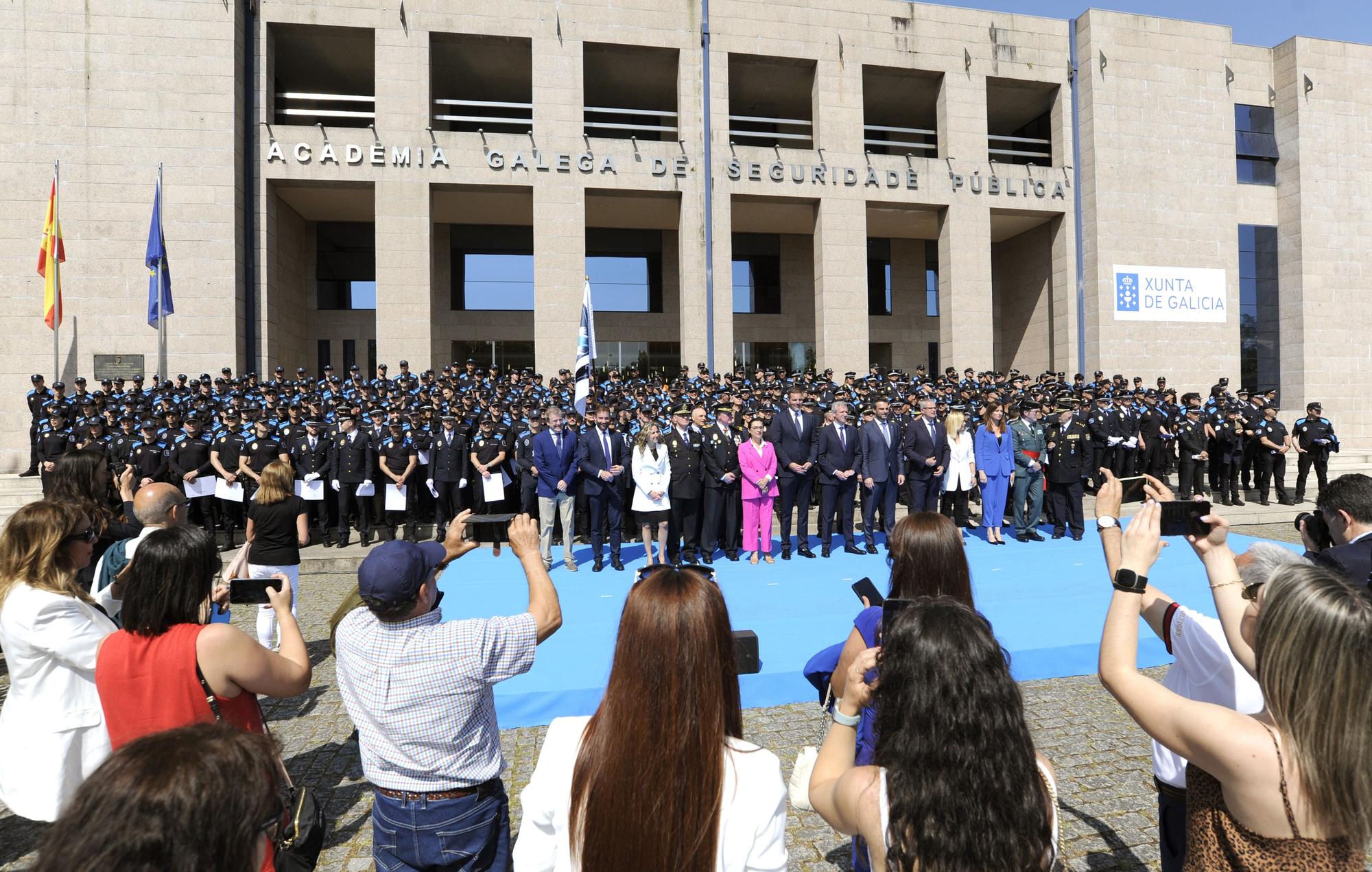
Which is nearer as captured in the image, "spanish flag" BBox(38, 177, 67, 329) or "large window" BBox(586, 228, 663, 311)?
"spanish flag" BBox(38, 177, 67, 329)

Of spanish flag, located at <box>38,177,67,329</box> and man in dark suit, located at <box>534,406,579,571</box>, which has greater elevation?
spanish flag, located at <box>38,177,67,329</box>

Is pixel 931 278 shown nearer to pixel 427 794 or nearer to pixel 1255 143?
pixel 1255 143

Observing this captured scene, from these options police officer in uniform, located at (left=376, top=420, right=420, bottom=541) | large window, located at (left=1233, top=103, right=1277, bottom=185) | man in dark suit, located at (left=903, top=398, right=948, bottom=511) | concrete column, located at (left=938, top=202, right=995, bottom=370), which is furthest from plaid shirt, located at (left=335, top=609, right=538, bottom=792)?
large window, located at (left=1233, top=103, right=1277, bottom=185)

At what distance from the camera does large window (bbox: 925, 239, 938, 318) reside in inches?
1086

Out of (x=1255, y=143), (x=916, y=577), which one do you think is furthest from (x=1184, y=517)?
(x=1255, y=143)

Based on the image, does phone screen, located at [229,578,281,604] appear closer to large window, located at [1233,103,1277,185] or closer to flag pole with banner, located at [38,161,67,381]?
flag pole with banner, located at [38,161,67,381]

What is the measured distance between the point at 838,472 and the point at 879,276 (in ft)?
61.6

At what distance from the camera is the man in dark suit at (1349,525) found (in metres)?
3.01

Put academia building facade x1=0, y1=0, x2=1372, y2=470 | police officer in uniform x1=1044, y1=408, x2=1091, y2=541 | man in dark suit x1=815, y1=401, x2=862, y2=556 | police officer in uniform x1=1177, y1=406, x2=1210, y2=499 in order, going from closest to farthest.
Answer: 1. man in dark suit x1=815, y1=401, x2=862, y2=556
2. police officer in uniform x1=1044, y1=408, x2=1091, y2=541
3. police officer in uniform x1=1177, y1=406, x2=1210, y2=499
4. academia building facade x1=0, y1=0, x2=1372, y2=470

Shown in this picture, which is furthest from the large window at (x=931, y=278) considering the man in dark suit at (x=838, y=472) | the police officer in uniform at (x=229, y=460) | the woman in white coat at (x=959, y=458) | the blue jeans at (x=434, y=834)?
the blue jeans at (x=434, y=834)

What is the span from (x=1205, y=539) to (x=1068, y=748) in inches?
103

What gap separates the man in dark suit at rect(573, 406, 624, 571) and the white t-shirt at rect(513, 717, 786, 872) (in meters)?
8.37

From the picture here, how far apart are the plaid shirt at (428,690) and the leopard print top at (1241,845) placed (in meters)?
1.85

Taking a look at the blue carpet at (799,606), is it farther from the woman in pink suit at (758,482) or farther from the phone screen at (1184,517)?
the phone screen at (1184,517)
